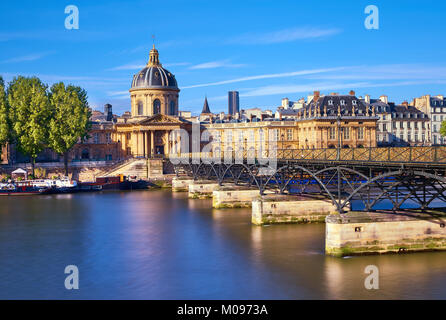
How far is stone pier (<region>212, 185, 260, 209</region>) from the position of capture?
189 ft

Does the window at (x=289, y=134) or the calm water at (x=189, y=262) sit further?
the window at (x=289, y=134)

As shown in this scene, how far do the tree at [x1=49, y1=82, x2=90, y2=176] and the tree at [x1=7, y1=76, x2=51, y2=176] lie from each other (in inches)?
56.4

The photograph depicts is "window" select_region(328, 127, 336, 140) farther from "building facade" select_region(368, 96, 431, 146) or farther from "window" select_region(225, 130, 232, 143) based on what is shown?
"window" select_region(225, 130, 232, 143)

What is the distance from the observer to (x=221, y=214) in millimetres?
52969

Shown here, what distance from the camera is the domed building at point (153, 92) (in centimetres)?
11744

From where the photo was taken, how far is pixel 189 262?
32.9m

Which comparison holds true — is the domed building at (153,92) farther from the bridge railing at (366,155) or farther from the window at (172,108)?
the bridge railing at (366,155)

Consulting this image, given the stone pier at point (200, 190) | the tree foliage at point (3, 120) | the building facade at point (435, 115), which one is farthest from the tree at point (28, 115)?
the building facade at point (435, 115)

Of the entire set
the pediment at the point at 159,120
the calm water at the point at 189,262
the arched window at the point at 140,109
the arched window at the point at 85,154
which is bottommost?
the calm water at the point at 189,262

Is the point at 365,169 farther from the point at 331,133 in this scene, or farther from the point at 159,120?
the point at 159,120

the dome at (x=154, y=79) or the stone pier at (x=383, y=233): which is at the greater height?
the dome at (x=154, y=79)

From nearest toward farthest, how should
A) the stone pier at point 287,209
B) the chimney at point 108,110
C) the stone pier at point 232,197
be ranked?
1. the stone pier at point 287,209
2. the stone pier at point 232,197
3. the chimney at point 108,110

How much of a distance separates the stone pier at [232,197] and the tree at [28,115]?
3667 centimetres

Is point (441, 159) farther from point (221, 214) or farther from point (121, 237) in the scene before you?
point (221, 214)
